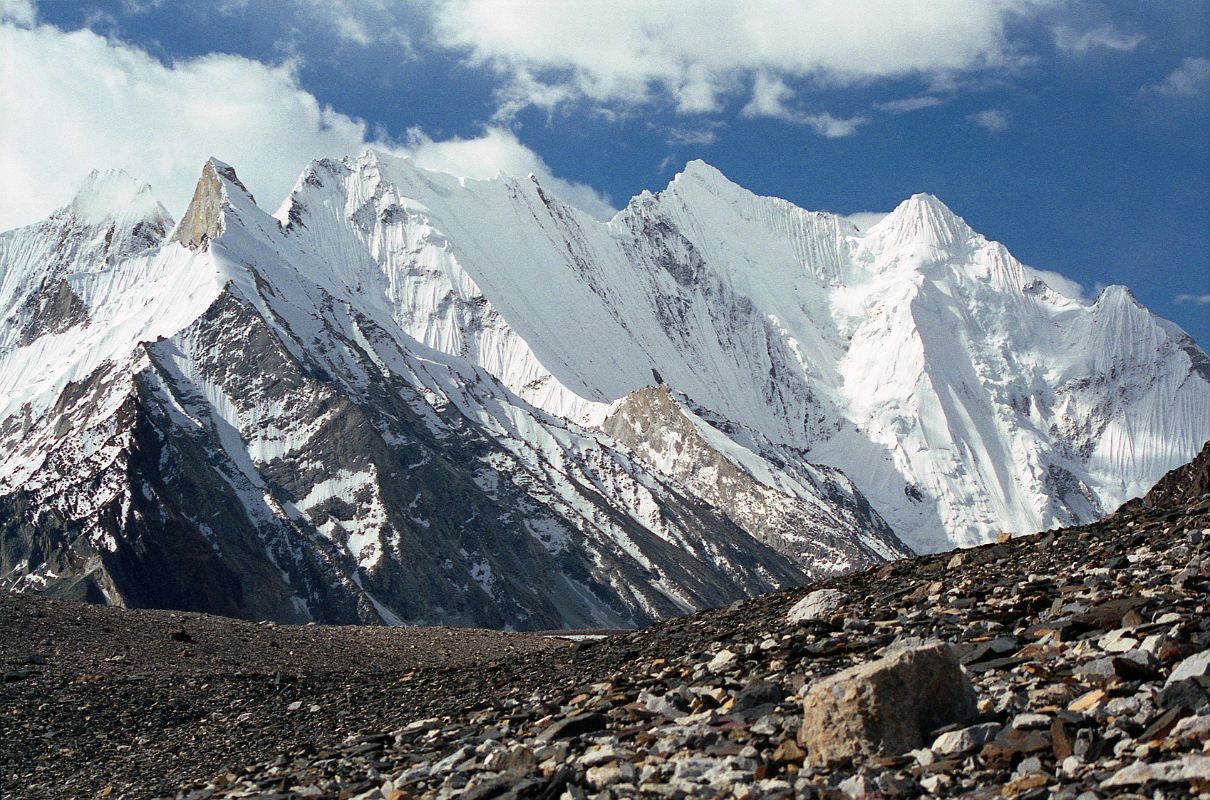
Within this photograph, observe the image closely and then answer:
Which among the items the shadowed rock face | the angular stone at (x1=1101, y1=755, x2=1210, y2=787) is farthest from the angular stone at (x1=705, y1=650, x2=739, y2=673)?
the shadowed rock face

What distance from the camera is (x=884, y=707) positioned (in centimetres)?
1330

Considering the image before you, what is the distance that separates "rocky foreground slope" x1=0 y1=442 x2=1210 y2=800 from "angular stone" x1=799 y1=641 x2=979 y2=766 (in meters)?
0.03

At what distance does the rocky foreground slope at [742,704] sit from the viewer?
1288 centimetres

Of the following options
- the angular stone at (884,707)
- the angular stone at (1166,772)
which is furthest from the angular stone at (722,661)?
the angular stone at (1166,772)

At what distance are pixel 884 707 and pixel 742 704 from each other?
2824mm

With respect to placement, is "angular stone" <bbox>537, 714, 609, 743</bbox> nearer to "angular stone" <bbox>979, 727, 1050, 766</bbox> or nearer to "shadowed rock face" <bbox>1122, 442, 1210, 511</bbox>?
"angular stone" <bbox>979, 727, 1050, 766</bbox>

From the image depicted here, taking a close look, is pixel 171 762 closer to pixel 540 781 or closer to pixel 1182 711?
pixel 540 781

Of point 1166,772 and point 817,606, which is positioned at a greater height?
point 817,606

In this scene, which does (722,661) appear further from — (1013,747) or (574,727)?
(1013,747)

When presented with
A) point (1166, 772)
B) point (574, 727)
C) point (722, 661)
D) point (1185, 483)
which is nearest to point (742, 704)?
point (574, 727)

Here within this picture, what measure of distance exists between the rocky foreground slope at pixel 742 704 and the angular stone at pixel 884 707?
0.03 m

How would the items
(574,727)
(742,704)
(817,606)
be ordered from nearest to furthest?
(742,704) → (574,727) → (817,606)

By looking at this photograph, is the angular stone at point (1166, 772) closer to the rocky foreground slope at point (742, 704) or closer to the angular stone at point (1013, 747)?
the rocky foreground slope at point (742, 704)

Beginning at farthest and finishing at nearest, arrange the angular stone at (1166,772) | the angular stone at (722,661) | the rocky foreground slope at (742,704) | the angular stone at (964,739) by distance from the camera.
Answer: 1. the angular stone at (722,661)
2. the angular stone at (964,739)
3. the rocky foreground slope at (742,704)
4. the angular stone at (1166,772)
